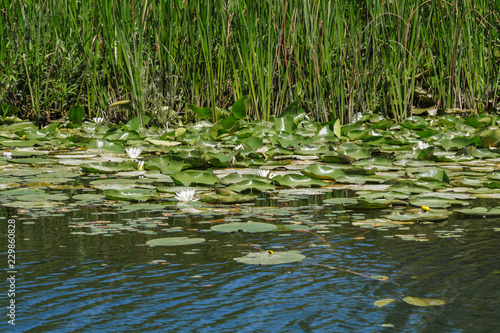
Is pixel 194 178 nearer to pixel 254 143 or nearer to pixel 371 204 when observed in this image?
pixel 371 204

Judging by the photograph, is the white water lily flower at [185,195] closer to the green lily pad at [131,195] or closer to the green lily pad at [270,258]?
the green lily pad at [131,195]

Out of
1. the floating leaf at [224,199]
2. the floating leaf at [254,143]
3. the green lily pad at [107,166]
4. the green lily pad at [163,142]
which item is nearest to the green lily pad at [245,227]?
the floating leaf at [224,199]

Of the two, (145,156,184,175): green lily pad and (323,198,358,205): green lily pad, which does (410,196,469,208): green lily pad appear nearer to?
(323,198,358,205): green lily pad

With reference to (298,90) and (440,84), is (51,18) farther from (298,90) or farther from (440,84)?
(440,84)

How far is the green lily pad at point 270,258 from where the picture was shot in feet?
4.87

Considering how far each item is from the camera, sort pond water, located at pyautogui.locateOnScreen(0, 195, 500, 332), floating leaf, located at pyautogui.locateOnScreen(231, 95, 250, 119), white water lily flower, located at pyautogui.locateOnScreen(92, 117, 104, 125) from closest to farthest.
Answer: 1. pond water, located at pyautogui.locateOnScreen(0, 195, 500, 332)
2. floating leaf, located at pyautogui.locateOnScreen(231, 95, 250, 119)
3. white water lily flower, located at pyautogui.locateOnScreen(92, 117, 104, 125)

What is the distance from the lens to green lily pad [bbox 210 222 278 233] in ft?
5.91

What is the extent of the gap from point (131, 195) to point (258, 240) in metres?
0.74

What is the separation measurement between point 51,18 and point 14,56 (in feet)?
1.39

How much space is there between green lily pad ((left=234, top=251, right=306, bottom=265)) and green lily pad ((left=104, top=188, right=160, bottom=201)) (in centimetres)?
85

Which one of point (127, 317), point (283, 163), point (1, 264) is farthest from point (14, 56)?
point (127, 317)

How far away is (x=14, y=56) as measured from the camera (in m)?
4.96

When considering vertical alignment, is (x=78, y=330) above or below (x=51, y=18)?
below

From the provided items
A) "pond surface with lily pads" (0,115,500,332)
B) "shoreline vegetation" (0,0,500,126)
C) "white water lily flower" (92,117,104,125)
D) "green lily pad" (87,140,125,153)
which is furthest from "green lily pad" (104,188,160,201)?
"white water lily flower" (92,117,104,125)
